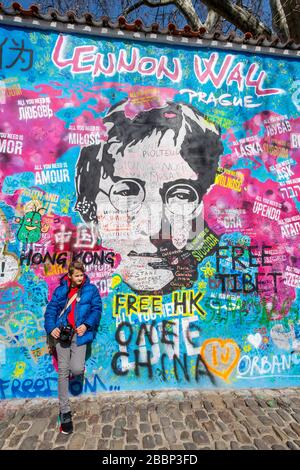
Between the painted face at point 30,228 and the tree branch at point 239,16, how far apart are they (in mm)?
5702

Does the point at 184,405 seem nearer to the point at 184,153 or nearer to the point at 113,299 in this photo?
the point at 113,299

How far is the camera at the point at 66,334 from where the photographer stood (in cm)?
322

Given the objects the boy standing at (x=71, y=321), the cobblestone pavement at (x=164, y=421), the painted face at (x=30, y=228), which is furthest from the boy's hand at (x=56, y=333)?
the painted face at (x=30, y=228)

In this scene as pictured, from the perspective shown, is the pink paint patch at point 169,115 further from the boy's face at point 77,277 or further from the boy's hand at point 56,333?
the boy's hand at point 56,333

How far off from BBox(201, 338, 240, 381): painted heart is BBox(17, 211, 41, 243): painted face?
2.65 meters

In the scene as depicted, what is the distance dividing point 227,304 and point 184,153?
7.06ft

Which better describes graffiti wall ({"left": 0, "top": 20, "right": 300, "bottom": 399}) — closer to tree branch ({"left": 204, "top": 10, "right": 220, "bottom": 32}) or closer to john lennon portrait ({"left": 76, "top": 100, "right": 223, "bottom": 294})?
john lennon portrait ({"left": 76, "top": 100, "right": 223, "bottom": 294})

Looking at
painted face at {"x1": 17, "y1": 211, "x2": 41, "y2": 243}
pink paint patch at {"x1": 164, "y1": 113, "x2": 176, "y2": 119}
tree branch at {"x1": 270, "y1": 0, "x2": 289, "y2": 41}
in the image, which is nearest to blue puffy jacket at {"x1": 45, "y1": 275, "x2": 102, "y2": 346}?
painted face at {"x1": 17, "y1": 211, "x2": 41, "y2": 243}

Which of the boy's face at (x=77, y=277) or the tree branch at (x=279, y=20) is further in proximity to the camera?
the tree branch at (x=279, y=20)

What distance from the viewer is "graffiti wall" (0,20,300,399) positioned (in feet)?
12.5

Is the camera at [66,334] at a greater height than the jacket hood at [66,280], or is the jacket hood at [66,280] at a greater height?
the jacket hood at [66,280]

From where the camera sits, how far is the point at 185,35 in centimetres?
402

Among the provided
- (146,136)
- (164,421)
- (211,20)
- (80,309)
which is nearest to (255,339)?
(164,421)
